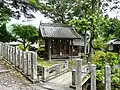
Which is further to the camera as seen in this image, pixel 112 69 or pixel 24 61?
pixel 112 69

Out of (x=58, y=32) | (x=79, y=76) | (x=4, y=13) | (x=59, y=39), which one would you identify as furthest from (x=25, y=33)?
(x=79, y=76)

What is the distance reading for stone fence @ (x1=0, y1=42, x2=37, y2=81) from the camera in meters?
11.3

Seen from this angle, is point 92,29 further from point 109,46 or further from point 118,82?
point 109,46

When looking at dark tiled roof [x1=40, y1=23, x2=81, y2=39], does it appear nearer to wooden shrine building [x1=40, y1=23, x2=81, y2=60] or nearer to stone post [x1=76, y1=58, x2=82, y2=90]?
wooden shrine building [x1=40, y1=23, x2=81, y2=60]

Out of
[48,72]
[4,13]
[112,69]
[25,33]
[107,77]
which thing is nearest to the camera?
[107,77]

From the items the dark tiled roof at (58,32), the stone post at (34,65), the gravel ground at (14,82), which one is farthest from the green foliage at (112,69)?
the dark tiled roof at (58,32)

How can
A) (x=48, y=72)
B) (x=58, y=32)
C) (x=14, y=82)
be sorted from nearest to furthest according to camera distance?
(x=14, y=82), (x=48, y=72), (x=58, y=32)

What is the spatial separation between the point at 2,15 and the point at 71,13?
1296cm

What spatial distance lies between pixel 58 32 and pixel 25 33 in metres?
5.03

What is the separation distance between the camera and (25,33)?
93.5 ft

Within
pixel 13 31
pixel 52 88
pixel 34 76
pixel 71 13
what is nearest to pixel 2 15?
pixel 13 31

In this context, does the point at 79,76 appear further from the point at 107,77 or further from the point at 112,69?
the point at 112,69

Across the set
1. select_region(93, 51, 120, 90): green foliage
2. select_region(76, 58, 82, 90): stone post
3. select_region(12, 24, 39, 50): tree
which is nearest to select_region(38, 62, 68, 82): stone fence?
select_region(93, 51, 120, 90): green foliage

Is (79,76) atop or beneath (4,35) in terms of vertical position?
beneath
